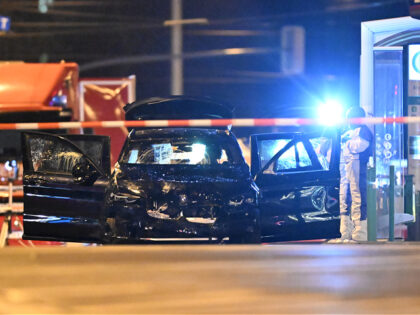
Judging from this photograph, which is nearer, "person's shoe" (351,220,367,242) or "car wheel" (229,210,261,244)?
"car wheel" (229,210,261,244)

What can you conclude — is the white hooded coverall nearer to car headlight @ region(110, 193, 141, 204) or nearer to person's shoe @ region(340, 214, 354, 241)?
person's shoe @ region(340, 214, 354, 241)

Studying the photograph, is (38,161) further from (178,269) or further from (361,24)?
(361,24)

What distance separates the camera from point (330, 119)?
23.4 ft

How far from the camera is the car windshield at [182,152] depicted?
21.7 ft

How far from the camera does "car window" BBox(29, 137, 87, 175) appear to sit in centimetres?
654

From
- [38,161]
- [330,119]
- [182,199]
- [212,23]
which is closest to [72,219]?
[38,161]

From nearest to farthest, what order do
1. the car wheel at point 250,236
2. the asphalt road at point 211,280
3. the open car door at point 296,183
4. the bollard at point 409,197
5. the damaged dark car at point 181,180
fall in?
the asphalt road at point 211,280, the car wheel at point 250,236, the damaged dark car at point 181,180, the open car door at point 296,183, the bollard at point 409,197

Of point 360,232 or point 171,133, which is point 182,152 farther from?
point 360,232

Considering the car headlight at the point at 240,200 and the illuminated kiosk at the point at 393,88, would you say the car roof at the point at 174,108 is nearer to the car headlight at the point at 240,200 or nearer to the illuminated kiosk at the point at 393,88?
the car headlight at the point at 240,200

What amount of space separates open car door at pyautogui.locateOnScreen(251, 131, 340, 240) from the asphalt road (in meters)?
2.06

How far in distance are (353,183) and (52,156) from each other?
9.90 feet

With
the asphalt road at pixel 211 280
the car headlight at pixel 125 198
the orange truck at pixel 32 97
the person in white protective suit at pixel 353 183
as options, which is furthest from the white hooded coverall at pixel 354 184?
the orange truck at pixel 32 97

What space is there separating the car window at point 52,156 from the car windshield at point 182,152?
0.46 m

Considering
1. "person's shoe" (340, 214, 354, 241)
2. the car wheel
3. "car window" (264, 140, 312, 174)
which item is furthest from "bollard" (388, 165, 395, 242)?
the car wheel
